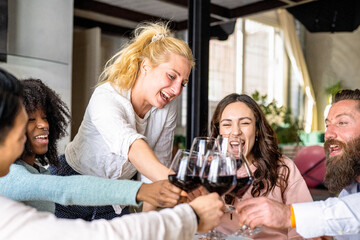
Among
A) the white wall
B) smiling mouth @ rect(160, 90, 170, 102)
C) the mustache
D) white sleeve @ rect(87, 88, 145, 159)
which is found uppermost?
the white wall

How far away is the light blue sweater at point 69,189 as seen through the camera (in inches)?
45.0

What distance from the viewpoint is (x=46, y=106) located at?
163 centimetres

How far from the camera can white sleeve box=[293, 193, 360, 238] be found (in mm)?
1250

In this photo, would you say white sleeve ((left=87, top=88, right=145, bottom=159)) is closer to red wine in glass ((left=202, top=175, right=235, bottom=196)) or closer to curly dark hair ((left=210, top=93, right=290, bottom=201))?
red wine in glass ((left=202, top=175, right=235, bottom=196))

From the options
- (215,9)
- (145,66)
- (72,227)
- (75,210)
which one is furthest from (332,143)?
(215,9)

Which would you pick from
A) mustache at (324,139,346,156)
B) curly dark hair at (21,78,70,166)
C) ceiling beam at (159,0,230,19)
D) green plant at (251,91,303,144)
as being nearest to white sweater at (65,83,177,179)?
curly dark hair at (21,78,70,166)

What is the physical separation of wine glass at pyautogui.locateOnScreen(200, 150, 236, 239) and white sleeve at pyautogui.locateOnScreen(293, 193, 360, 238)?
0.27 meters

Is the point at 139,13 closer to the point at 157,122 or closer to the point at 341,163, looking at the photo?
the point at 157,122

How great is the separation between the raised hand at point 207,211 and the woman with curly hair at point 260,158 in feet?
2.58

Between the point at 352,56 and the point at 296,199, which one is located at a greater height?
the point at 352,56

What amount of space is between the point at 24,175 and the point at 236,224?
0.93 meters

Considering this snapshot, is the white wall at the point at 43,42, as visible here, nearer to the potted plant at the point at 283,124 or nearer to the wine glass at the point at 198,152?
the wine glass at the point at 198,152

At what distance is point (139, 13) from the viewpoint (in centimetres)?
330

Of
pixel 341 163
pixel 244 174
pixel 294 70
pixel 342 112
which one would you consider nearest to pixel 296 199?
pixel 341 163
